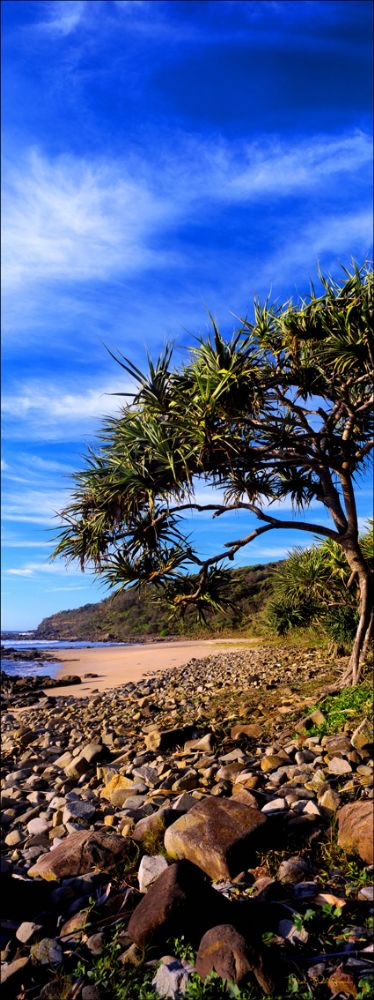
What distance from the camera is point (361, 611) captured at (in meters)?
11.2

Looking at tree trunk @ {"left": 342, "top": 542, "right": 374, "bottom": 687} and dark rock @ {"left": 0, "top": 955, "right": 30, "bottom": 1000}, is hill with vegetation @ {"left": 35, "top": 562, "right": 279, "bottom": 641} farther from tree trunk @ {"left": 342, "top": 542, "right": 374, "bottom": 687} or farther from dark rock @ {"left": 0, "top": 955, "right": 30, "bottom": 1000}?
dark rock @ {"left": 0, "top": 955, "right": 30, "bottom": 1000}

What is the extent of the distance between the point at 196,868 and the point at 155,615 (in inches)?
2296

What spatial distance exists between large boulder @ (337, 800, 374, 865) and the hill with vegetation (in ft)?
20.9

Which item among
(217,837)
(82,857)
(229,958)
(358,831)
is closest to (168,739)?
(82,857)

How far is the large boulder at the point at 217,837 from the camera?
14.4 feet

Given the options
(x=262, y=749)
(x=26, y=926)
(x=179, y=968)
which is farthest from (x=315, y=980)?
(x=262, y=749)

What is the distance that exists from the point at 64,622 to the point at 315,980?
348ft

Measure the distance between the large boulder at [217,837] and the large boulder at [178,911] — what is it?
607 mm

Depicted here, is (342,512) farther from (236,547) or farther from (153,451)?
(153,451)

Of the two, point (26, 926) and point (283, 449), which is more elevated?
point (283, 449)

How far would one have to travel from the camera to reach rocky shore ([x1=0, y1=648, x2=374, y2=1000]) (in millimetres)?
3289

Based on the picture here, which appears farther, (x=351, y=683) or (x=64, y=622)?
Answer: (x=64, y=622)

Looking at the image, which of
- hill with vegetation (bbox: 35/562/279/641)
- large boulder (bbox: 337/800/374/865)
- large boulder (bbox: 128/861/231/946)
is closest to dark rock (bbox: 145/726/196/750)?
hill with vegetation (bbox: 35/562/279/641)

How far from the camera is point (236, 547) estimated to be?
1045cm
